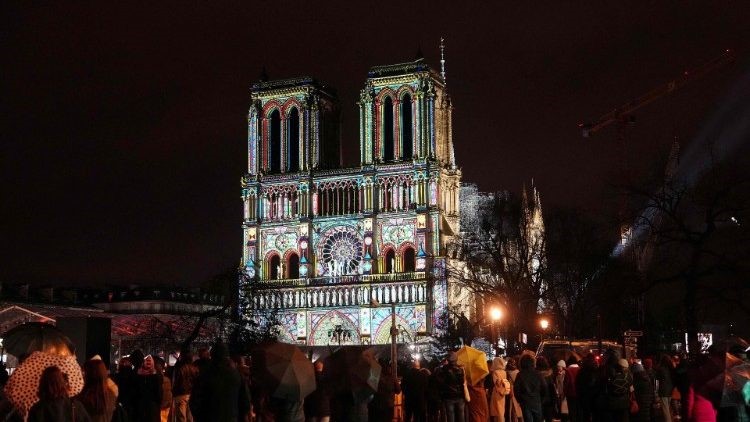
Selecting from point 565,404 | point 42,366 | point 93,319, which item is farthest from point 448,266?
point 42,366

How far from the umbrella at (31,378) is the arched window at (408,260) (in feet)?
274

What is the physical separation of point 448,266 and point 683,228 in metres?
52.0

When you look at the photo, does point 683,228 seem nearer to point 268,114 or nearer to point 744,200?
point 744,200

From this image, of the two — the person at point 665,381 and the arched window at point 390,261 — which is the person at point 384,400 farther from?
the arched window at point 390,261

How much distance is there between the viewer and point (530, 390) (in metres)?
23.5

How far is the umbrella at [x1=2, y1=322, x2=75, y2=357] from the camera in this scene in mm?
14992

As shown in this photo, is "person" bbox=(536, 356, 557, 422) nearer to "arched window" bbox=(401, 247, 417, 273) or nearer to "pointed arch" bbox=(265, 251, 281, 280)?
"arched window" bbox=(401, 247, 417, 273)

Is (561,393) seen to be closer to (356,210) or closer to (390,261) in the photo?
(390,261)

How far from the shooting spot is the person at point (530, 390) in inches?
925

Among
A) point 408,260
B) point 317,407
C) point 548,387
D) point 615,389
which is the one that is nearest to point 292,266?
point 408,260

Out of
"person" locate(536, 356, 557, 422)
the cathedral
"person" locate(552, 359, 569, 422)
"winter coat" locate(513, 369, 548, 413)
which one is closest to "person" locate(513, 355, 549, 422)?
"winter coat" locate(513, 369, 548, 413)

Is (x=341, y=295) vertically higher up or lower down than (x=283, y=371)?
higher up

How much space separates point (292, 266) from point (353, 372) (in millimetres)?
82107

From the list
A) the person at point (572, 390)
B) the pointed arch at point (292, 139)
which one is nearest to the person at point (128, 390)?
the person at point (572, 390)
